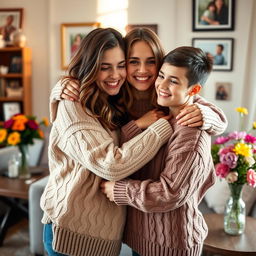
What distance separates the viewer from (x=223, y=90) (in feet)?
12.6

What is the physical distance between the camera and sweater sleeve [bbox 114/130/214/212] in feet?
4.09

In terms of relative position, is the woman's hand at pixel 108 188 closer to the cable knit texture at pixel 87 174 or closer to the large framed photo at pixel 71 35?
the cable knit texture at pixel 87 174

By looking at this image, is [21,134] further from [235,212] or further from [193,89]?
[193,89]

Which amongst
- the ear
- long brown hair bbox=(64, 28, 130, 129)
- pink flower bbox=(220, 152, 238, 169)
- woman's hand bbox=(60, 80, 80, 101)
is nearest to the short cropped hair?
the ear

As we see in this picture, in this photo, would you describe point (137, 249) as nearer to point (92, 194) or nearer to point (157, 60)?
point (92, 194)

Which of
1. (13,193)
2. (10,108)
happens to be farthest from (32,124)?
(10,108)

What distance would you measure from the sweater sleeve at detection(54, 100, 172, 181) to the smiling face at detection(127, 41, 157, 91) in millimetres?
196

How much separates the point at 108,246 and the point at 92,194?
0.21 meters

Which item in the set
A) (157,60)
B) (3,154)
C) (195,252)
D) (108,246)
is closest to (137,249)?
(108,246)

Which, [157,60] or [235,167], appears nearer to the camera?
[157,60]

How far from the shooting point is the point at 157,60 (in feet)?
4.86

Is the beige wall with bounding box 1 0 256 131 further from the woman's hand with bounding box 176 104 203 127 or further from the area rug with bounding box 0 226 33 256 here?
the woman's hand with bounding box 176 104 203 127

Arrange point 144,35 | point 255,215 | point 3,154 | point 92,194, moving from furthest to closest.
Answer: point 3,154, point 255,215, point 144,35, point 92,194

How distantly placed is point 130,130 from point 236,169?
0.81 meters
